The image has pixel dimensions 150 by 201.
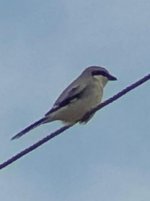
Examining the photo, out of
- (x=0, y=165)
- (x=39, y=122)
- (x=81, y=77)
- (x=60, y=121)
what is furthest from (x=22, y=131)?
(x=0, y=165)

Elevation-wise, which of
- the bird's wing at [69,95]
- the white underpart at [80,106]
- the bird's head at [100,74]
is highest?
the bird's head at [100,74]

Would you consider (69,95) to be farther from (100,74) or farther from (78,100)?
(100,74)

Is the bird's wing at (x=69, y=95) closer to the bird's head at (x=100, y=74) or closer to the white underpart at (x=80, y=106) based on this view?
the white underpart at (x=80, y=106)

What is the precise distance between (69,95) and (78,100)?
0.11 metres

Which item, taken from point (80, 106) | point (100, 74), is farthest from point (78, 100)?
point (100, 74)

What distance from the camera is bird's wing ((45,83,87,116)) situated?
8.09m

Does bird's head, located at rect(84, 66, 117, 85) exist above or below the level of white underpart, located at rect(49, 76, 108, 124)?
above

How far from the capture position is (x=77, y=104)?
8.16 meters

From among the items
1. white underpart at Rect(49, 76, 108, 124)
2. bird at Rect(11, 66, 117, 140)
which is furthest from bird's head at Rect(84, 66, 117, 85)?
white underpart at Rect(49, 76, 108, 124)

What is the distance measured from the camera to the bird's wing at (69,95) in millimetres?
8091

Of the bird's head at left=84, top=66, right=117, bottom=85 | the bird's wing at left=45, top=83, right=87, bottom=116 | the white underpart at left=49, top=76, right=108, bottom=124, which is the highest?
the bird's head at left=84, top=66, right=117, bottom=85

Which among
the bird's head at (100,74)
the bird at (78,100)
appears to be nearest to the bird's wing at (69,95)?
the bird at (78,100)

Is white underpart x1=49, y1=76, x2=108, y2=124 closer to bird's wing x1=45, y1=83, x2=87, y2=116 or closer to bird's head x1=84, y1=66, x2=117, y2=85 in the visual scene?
bird's wing x1=45, y1=83, x2=87, y2=116

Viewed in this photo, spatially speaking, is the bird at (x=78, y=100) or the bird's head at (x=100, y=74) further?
the bird's head at (x=100, y=74)
